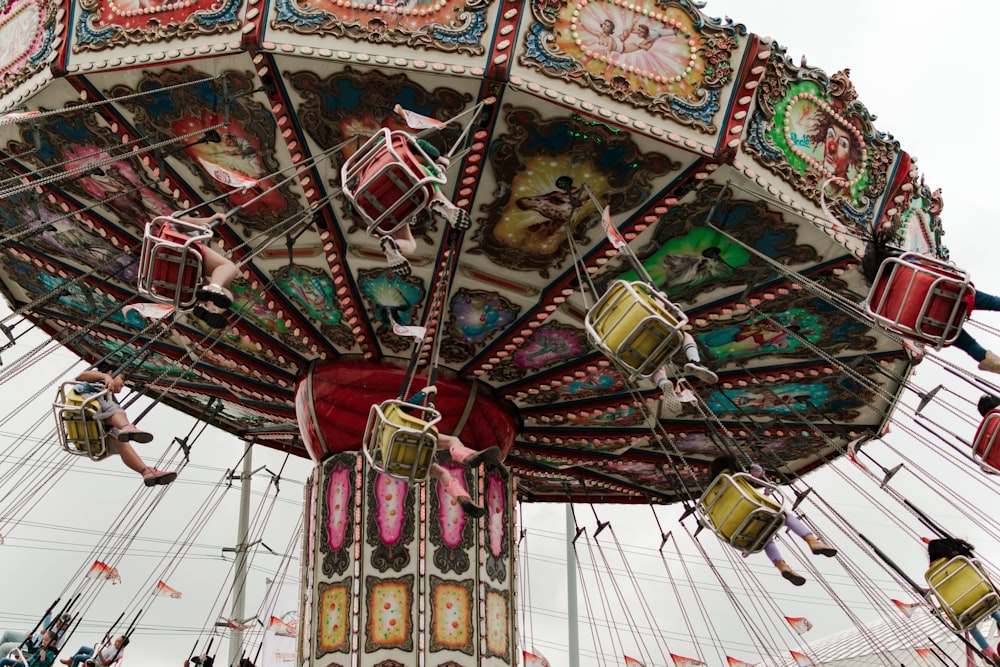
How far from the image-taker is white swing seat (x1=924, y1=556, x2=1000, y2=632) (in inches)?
363

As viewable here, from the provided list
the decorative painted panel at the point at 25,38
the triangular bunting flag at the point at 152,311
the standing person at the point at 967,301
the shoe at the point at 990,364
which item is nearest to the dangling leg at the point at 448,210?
the triangular bunting flag at the point at 152,311

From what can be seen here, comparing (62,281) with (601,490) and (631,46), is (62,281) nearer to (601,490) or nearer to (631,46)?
(631,46)

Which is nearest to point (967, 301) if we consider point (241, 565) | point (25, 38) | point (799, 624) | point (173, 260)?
point (173, 260)

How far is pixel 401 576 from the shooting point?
10.5m

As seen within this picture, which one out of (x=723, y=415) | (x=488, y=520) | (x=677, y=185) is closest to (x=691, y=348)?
(x=677, y=185)

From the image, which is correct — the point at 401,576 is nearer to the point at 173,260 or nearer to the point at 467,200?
the point at 467,200

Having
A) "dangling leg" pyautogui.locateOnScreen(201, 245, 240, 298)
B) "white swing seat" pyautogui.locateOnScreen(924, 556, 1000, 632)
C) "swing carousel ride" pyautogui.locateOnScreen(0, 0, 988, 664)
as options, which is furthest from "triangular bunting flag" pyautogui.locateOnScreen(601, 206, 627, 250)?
"white swing seat" pyautogui.locateOnScreen(924, 556, 1000, 632)

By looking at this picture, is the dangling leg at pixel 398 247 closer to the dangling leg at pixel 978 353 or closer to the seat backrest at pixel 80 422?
the seat backrest at pixel 80 422

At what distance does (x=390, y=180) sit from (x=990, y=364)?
4.33 meters

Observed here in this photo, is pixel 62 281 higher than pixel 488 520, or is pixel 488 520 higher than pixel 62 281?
pixel 62 281

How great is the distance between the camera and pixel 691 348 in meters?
7.44

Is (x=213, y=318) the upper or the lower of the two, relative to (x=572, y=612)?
lower

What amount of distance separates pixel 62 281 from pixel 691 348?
7633 mm

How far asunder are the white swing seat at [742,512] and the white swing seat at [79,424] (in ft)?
17.0
